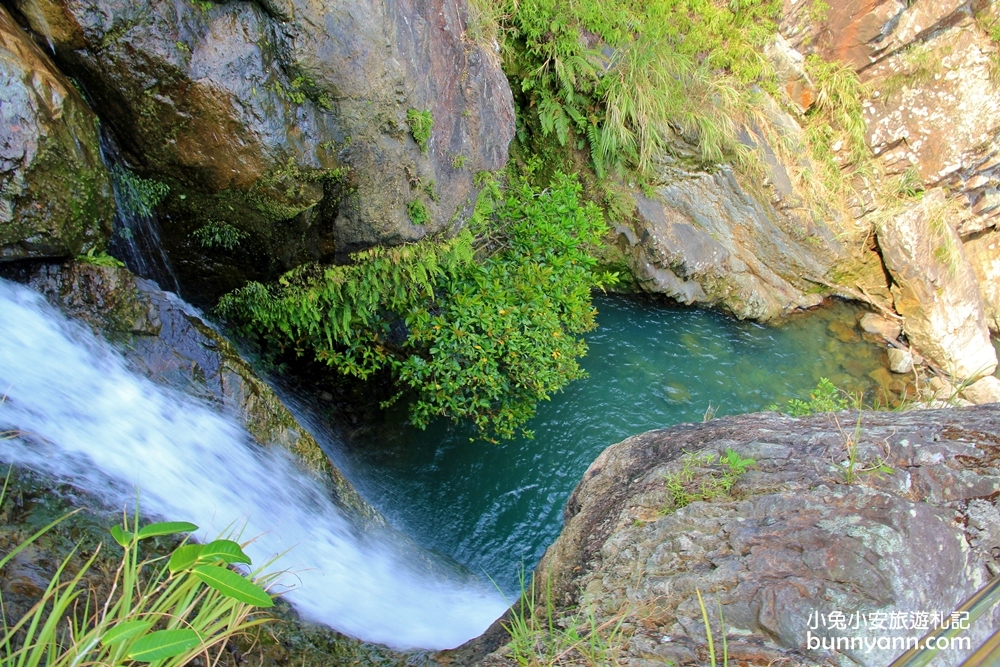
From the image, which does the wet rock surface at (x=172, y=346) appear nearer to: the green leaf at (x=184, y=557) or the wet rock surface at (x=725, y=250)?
the green leaf at (x=184, y=557)

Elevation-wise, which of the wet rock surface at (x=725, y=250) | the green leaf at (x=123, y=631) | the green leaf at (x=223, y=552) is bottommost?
the green leaf at (x=123, y=631)

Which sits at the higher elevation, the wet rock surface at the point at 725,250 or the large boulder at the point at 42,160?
the wet rock surface at the point at 725,250

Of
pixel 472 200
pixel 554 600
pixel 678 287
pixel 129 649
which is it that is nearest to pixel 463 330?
pixel 472 200

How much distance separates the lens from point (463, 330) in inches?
225

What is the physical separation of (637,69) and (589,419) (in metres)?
4.45

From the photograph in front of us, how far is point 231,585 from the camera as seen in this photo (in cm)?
237

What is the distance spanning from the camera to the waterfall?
433 cm

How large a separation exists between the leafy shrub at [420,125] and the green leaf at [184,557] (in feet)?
11.9

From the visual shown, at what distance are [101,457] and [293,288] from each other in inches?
84.3

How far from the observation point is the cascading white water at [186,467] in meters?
3.35

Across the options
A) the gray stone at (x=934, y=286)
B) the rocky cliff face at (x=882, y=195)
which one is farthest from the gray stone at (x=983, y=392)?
the gray stone at (x=934, y=286)

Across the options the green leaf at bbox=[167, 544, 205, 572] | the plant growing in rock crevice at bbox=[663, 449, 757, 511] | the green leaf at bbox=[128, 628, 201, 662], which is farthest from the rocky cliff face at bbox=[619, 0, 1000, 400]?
the green leaf at bbox=[128, 628, 201, 662]

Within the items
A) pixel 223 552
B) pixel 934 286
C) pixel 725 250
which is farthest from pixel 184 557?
pixel 934 286

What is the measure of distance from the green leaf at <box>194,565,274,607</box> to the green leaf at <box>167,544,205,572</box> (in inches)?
1.7
